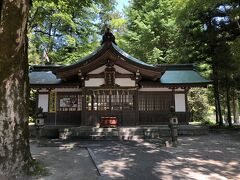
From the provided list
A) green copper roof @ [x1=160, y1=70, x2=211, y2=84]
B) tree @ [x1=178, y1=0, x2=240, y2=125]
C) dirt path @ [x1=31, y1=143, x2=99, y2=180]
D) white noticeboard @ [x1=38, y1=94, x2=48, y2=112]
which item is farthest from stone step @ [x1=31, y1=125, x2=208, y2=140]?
tree @ [x1=178, y1=0, x2=240, y2=125]

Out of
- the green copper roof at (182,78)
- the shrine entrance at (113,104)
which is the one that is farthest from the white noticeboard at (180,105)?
the shrine entrance at (113,104)

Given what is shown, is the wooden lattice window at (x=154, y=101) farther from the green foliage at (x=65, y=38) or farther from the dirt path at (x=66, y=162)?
the green foliage at (x=65, y=38)

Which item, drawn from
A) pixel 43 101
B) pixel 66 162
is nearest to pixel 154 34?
pixel 43 101

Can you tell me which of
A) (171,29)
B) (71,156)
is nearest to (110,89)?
(71,156)

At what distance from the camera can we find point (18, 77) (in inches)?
275

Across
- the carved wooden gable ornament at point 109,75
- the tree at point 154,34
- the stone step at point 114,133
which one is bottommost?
the stone step at point 114,133

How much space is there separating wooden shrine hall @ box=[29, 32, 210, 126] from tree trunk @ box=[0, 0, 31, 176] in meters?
8.83

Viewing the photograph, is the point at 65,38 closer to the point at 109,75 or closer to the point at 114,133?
the point at 109,75

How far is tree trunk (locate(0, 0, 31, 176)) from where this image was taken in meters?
6.69

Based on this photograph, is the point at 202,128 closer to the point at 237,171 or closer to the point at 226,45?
the point at 226,45

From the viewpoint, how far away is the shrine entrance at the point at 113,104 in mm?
16547

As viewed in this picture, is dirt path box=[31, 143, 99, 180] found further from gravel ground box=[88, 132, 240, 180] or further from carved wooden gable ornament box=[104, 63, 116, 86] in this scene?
carved wooden gable ornament box=[104, 63, 116, 86]

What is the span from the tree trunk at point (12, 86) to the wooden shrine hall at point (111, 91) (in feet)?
29.0

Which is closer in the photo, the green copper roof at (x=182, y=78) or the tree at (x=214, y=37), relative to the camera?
the green copper roof at (x=182, y=78)
